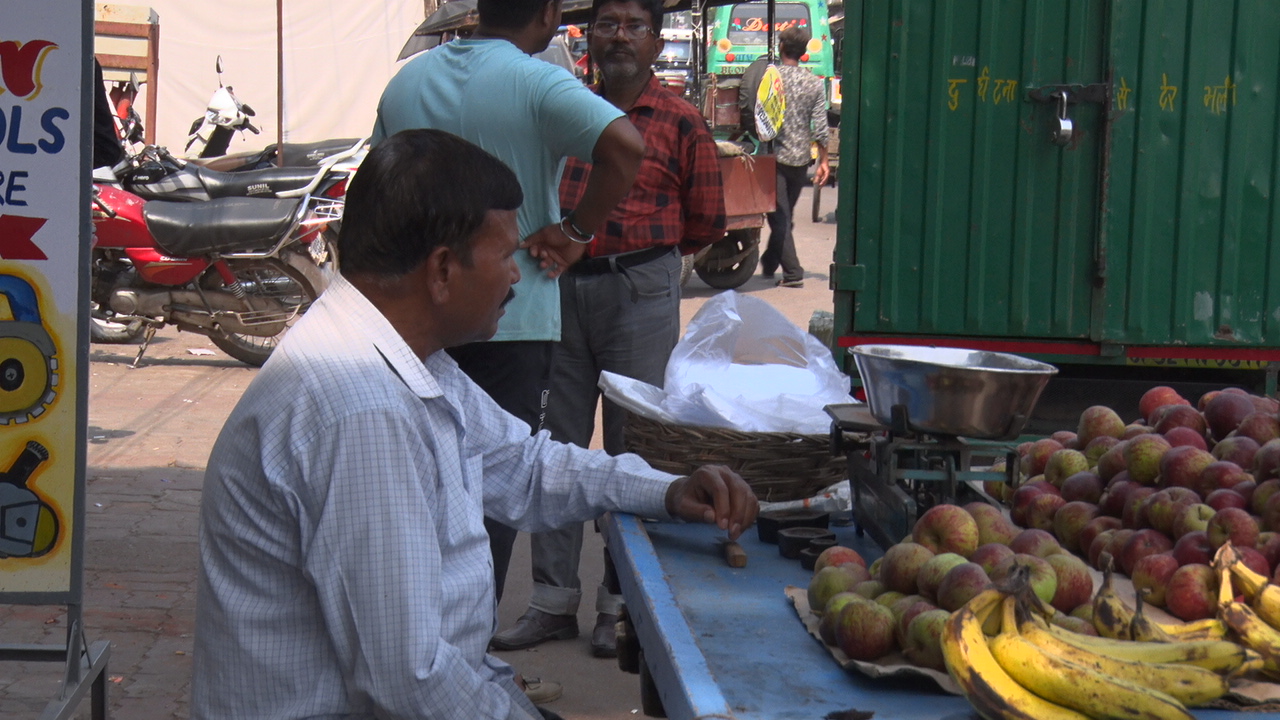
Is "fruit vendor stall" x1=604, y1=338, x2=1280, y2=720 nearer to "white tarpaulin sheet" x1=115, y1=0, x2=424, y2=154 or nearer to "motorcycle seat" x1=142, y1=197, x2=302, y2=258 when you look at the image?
"motorcycle seat" x1=142, y1=197, x2=302, y2=258

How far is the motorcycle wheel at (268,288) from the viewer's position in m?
8.22

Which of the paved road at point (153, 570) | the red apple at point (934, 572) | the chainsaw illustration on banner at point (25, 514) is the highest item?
the red apple at point (934, 572)

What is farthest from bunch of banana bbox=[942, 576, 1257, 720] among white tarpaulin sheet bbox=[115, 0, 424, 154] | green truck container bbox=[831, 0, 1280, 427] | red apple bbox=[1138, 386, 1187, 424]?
white tarpaulin sheet bbox=[115, 0, 424, 154]

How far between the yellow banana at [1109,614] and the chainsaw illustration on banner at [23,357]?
2446 mm

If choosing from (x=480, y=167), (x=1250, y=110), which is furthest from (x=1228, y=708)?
(x=1250, y=110)

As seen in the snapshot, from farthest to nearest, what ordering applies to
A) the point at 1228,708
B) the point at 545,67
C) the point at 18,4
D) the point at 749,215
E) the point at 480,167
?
the point at 749,215 < the point at 545,67 < the point at 18,4 < the point at 480,167 < the point at 1228,708

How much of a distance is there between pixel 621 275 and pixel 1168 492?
2226 millimetres

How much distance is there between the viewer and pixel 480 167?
1.87m

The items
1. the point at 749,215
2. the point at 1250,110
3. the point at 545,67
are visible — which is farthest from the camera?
the point at 749,215

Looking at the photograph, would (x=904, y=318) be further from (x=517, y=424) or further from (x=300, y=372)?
(x=300, y=372)

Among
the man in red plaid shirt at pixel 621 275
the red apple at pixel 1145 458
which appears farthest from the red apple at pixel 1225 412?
the man in red plaid shirt at pixel 621 275

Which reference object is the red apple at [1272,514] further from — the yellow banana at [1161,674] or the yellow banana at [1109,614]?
the yellow banana at [1161,674]

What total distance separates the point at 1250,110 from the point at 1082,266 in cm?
90

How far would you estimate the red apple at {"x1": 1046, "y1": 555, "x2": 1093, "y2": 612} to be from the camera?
1.83 metres
